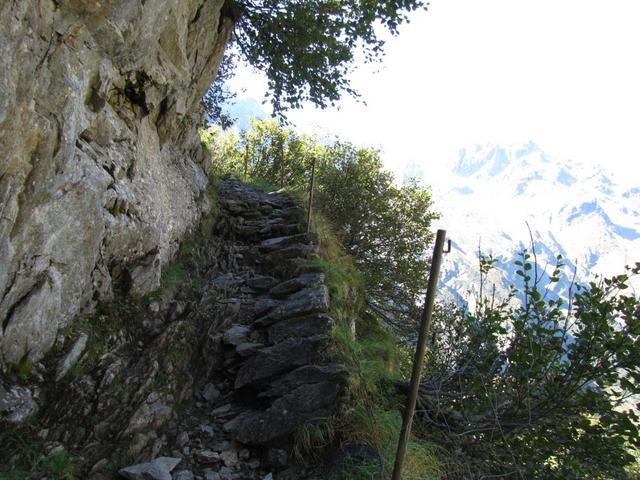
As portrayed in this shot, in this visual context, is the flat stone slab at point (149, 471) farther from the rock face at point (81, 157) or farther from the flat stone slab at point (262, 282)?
the flat stone slab at point (262, 282)

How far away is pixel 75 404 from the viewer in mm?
4508

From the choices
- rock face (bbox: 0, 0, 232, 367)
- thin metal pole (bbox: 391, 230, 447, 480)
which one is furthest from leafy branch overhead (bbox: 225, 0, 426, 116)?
thin metal pole (bbox: 391, 230, 447, 480)

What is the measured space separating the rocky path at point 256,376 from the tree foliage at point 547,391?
167 cm

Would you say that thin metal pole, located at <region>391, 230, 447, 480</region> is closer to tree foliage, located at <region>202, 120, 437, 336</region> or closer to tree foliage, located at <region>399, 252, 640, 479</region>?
tree foliage, located at <region>399, 252, 640, 479</region>

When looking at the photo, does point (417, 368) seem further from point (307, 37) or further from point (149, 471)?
point (307, 37)

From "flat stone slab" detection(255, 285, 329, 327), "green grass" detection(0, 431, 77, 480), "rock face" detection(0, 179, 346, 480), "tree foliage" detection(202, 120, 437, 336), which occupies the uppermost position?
"tree foliage" detection(202, 120, 437, 336)

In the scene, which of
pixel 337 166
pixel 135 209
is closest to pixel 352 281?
pixel 135 209

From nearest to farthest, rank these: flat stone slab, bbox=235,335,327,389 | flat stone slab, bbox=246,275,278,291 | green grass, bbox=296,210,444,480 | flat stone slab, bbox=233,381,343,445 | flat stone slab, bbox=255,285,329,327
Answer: green grass, bbox=296,210,444,480 < flat stone slab, bbox=233,381,343,445 < flat stone slab, bbox=235,335,327,389 < flat stone slab, bbox=255,285,329,327 < flat stone slab, bbox=246,275,278,291

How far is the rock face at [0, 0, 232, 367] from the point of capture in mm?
4105

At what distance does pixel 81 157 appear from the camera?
519 centimetres

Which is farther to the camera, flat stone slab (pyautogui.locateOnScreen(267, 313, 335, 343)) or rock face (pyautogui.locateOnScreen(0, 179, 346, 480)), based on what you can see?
flat stone slab (pyautogui.locateOnScreen(267, 313, 335, 343))

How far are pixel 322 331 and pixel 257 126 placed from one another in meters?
19.6

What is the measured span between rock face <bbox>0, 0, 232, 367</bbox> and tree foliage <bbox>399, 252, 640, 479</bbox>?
4.68 meters

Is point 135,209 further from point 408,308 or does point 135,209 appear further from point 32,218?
point 408,308
